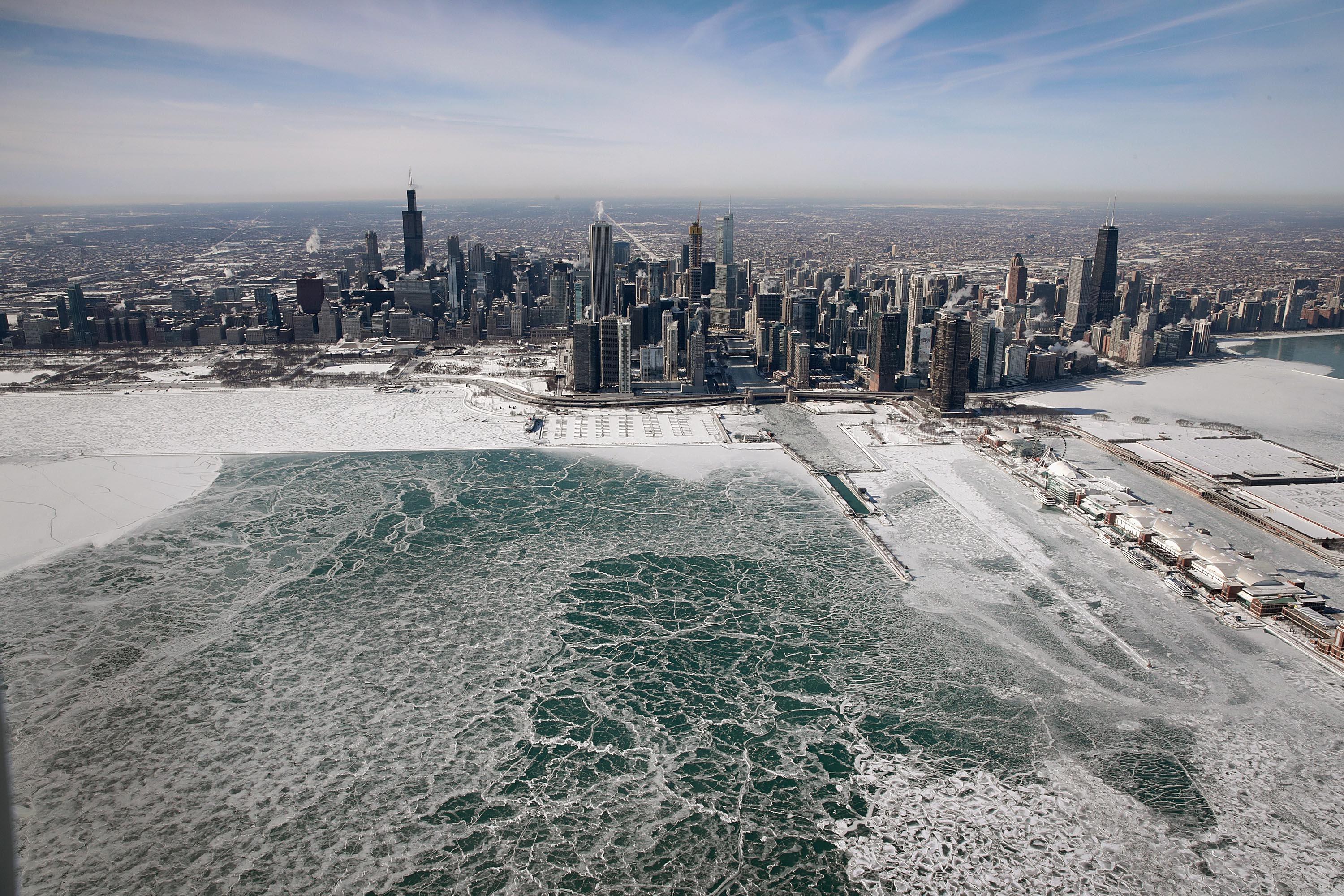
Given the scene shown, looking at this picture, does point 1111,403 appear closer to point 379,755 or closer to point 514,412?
point 514,412

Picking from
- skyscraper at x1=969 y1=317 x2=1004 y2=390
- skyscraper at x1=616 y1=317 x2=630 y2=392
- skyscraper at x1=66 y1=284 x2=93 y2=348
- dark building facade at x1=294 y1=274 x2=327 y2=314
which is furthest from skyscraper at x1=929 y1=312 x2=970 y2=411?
skyscraper at x1=66 y1=284 x2=93 y2=348

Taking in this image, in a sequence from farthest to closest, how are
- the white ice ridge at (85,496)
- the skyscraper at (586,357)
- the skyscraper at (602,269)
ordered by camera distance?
the skyscraper at (602,269)
the skyscraper at (586,357)
the white ice ridge at (85,496)

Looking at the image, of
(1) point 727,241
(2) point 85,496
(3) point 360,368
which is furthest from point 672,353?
(1) point 727,241

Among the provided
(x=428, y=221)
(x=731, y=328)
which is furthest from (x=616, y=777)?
(x=428, y=221)

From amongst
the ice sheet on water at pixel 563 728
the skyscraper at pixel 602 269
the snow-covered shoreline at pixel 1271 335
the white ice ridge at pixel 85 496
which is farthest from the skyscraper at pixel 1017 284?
the white ice ridge at pixel 85 496

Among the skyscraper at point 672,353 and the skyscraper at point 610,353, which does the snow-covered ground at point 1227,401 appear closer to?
the skyscraper at point 672,353

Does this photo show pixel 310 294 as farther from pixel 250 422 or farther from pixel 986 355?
pixel 986 355
